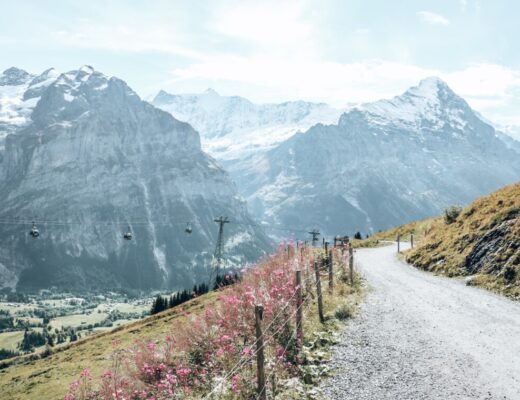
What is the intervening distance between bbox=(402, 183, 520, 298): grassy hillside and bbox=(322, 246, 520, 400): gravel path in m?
1.99

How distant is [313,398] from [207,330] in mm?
5871

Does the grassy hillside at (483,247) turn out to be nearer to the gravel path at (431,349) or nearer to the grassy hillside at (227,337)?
the gravel path at (431,349)

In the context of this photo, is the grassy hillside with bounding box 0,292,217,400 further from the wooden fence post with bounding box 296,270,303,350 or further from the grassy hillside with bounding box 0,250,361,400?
the wooden fence post with bounding box 296,270,303,350

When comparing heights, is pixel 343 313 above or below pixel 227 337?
below

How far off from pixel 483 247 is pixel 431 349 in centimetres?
1839

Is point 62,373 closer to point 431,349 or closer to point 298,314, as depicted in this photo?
point 298,314

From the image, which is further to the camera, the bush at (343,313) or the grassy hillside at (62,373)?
the grassy hillside at (62,373)

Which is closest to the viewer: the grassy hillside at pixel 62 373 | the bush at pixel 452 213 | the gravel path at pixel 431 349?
the gravel path at pixel 431 349

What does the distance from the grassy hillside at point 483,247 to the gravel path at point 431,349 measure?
1.99 meters

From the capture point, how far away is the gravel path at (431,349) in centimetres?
1445

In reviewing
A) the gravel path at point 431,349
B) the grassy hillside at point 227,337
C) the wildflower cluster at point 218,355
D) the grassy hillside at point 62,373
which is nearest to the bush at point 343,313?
the grassy hillside at point 227,337

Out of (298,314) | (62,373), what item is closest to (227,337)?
(298,314)

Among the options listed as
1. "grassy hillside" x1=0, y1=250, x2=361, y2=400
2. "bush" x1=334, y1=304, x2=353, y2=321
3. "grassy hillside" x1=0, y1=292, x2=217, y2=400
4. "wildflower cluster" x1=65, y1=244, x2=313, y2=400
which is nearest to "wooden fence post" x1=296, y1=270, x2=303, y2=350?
"wildflower cluster" x1=65, y1=244, x2=313, y2=400

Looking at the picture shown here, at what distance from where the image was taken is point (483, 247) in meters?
33.6
